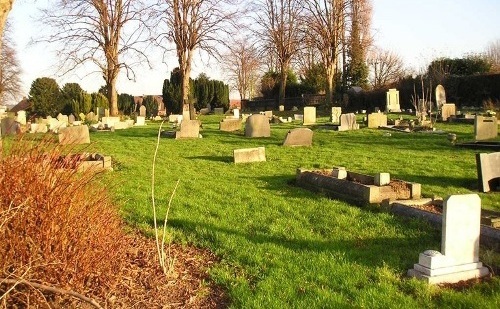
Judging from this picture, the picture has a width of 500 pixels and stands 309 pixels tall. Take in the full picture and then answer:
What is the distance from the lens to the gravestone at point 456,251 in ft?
16.1

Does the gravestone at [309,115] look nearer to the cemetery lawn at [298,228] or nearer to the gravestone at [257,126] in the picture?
the gravestone at [257,126]

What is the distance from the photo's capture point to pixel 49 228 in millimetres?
4086

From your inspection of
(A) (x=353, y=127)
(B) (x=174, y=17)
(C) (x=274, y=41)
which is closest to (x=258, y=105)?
(C) (x=274, y=41)

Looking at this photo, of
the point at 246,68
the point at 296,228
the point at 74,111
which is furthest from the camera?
the point at 246,68

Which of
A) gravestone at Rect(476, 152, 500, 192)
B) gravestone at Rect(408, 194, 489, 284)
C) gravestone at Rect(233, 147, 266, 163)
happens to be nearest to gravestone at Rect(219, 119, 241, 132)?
gravestone at Rect(233, 147, 266, 163)

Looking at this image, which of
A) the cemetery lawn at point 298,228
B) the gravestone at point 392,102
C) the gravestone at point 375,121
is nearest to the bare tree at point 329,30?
the gravestone at point 392,102

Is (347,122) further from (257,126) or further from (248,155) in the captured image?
(248,155)

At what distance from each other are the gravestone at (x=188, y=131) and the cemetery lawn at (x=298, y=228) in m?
5.86

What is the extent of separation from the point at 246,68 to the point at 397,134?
50020 mm

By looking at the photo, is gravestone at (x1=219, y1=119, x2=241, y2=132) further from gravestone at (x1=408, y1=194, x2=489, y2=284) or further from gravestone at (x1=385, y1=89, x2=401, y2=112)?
gravestone at (x1=408, y1=194, x2=489, y2=284)

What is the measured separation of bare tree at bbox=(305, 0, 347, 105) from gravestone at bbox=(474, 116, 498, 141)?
25.3 meters

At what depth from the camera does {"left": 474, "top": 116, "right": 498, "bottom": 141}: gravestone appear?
17031 millimetres

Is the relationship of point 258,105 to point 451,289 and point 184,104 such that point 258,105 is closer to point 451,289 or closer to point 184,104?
point 184,104

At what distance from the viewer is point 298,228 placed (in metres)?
6.58
